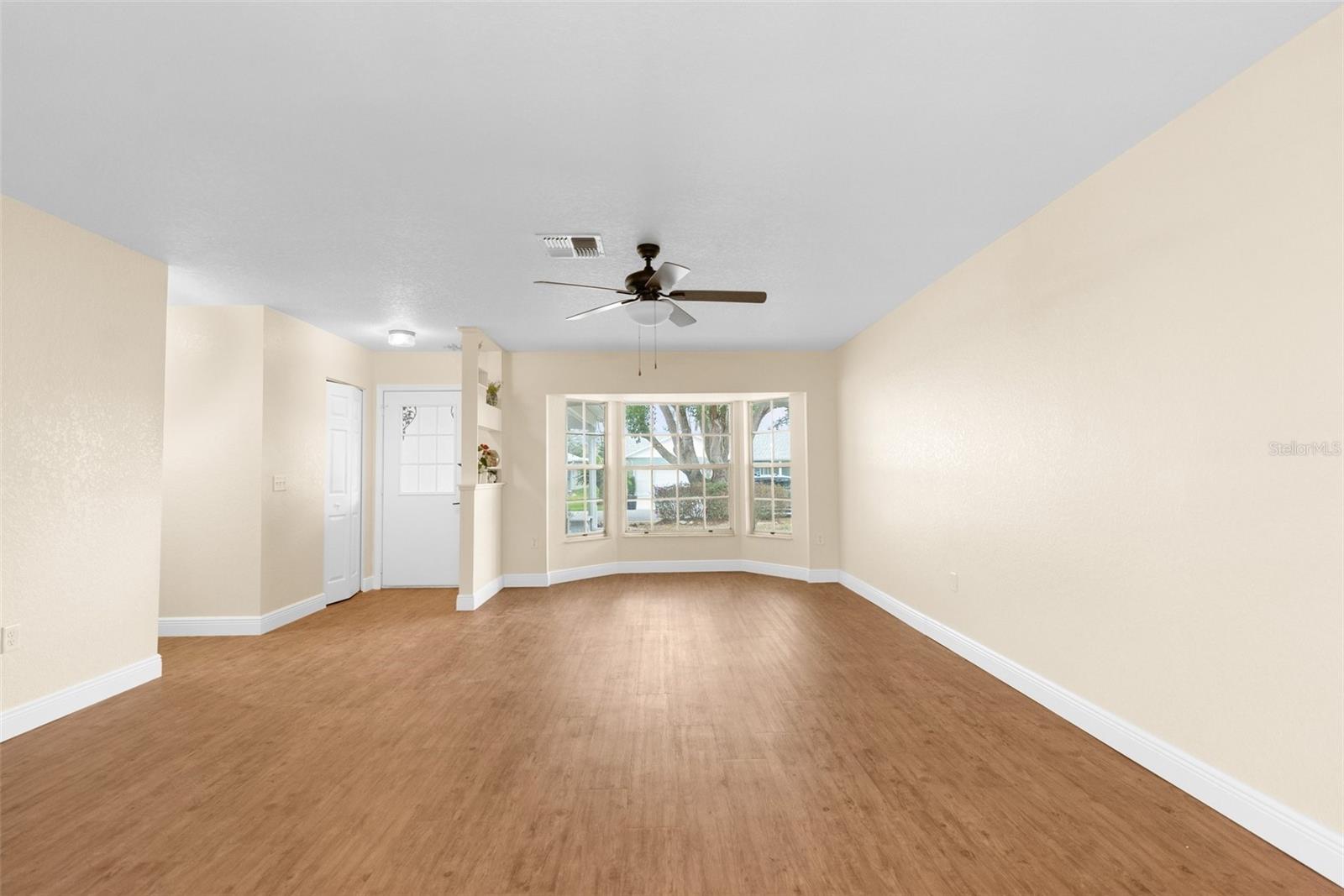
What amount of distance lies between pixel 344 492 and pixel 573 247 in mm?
4114

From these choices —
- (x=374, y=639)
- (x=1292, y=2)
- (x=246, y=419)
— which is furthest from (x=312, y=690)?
(x=1292, y=2)

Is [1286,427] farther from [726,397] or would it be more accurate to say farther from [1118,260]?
[726,397]

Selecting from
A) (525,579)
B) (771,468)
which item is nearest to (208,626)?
(525,579)

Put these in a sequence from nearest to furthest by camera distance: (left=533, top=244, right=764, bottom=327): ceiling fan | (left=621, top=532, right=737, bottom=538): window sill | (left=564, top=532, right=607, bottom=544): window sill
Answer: (left=533, top=244, right=764, bottom=327): ceiling fan → (left=564, top=532, right=607, bottom=544): window sill → (left=621, top=532, right=737, bottom=538): window sill

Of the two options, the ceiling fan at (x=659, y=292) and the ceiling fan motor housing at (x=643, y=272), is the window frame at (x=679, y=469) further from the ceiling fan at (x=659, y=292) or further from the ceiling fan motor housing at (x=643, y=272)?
the ceiling fan motor housing at (x=643, y=272)

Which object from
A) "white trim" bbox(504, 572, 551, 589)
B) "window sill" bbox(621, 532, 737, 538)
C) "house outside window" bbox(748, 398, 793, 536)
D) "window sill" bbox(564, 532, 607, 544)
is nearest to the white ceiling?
"house outside window" bbox(748, 398, 793, 536)

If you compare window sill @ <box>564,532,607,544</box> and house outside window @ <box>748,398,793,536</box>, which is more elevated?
house outside window @ <box>748,398,793,536</box>

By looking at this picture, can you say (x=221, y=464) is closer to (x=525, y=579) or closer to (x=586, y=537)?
(x=525, y=579)

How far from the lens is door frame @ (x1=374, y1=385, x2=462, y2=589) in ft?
22.3

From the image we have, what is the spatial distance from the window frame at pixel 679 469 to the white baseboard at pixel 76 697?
4686 mm

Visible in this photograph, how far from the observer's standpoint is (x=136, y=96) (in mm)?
2262

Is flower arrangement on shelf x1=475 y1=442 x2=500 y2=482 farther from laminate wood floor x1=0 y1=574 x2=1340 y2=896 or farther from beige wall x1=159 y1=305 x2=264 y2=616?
laminate wood floor x1=0 y1=574 x2=1340 y2=896

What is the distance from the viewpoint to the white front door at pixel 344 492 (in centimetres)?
610

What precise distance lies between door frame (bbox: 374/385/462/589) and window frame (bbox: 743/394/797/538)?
3381mm
